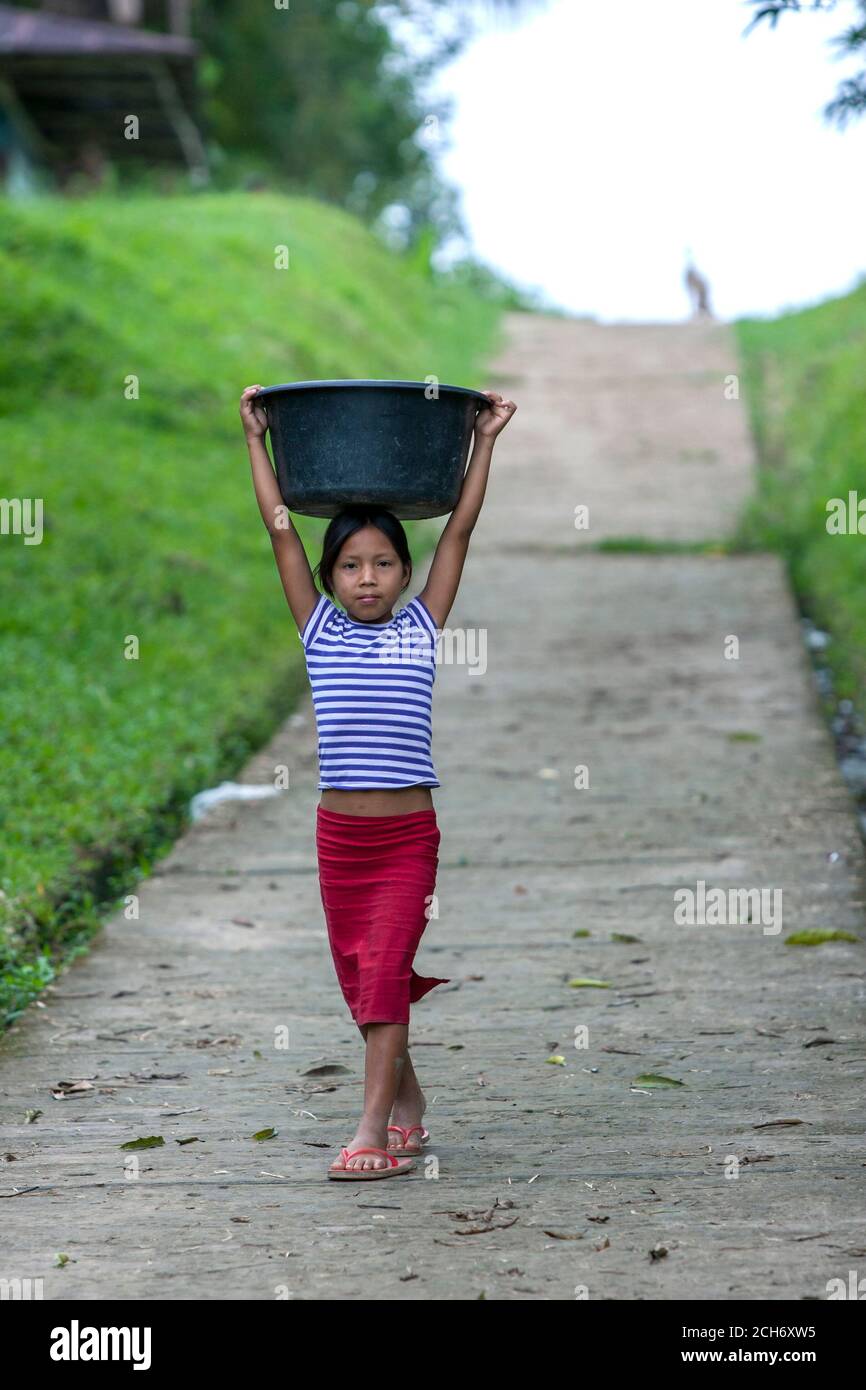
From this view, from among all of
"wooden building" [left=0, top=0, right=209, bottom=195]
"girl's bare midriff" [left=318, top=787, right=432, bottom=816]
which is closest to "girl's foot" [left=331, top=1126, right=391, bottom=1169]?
"girl's bare midriff" [left=318, top=787, right=432, bottom=816]

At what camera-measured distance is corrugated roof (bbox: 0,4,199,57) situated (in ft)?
56.7

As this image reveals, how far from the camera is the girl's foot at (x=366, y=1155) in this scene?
12.4 ft

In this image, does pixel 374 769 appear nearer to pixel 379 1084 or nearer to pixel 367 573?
pixel 367 573

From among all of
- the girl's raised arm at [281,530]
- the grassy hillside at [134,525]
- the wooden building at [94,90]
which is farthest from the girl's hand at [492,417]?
the wooden building at [94,90]

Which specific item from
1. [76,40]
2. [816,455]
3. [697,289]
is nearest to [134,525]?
[816,455]

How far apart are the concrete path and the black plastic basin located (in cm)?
149

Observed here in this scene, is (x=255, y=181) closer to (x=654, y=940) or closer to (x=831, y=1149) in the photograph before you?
(x=654, y=940)

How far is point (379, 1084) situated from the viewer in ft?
12.5

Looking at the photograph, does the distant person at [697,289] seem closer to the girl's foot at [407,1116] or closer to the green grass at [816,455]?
the green grass at [816,455]

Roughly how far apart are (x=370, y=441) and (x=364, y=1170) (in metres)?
1.58

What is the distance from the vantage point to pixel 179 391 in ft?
42.9

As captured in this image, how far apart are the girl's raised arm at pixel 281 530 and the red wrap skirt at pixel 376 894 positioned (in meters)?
0.50

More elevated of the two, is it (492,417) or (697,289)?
(697,289)
